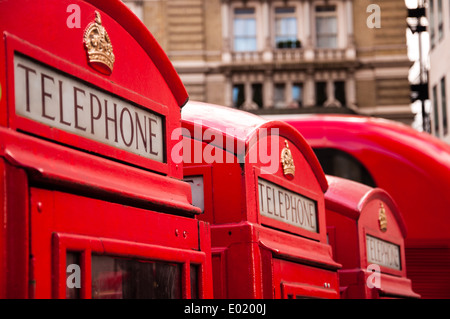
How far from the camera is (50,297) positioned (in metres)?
2.06

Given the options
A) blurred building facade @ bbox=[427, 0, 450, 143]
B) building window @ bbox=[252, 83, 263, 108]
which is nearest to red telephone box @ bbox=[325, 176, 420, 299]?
blurred building facade @ bbox=[427, 0, 450, 143]

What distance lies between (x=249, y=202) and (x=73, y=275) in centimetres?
161

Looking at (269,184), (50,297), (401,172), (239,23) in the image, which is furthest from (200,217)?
(239,23)

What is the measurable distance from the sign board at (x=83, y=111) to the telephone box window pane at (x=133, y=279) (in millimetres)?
409

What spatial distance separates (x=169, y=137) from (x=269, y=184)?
1.15 meters

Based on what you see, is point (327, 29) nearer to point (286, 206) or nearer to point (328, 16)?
point (328, 16)

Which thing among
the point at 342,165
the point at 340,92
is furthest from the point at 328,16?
the point at 342,165

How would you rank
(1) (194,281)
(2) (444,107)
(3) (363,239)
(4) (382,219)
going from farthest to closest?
(2) (444,107) → (4) (382,219) → (3) (363,239) → (1) (194,281)

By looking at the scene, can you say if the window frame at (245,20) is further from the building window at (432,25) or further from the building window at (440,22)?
the building window at (440,22)

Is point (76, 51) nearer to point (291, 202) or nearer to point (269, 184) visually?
point (269, 184)

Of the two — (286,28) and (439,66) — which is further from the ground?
(286,28)

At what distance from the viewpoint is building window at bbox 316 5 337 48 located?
29.1 metres

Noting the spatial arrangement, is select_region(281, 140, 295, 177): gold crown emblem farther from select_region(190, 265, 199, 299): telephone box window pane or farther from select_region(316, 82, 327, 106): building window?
select_region(316, 82, 327, 106): building window

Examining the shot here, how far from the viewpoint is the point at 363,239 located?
618 cm
